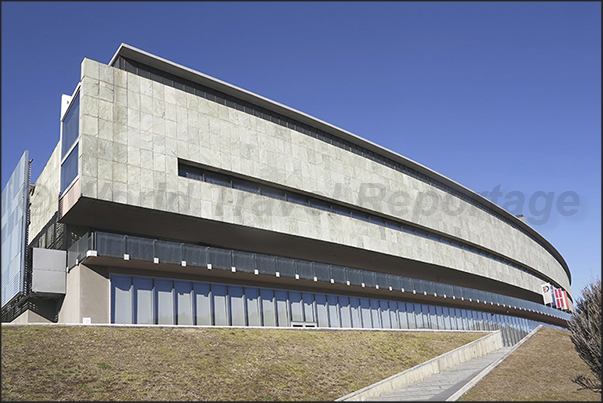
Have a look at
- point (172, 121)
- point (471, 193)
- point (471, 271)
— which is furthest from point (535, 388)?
point (471, 193)

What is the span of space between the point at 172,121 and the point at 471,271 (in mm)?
35487

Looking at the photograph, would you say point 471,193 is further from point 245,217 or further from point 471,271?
point 245,217

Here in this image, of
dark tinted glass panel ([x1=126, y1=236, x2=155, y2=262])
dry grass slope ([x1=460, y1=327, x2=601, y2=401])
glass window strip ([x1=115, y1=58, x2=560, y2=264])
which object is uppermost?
glass window strip ([x1=115, y1=58, x2=560, y2=264])

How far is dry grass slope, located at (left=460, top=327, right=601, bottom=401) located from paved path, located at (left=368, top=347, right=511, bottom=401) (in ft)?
2.69

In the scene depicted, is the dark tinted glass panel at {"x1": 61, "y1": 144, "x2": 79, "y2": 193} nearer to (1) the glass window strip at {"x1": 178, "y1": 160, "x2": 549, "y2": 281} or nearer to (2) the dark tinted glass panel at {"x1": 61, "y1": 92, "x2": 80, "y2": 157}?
(2) the dark tinted glass panel at {"x1": 61, "y1": 92, "x2": 80, "y2": 157}

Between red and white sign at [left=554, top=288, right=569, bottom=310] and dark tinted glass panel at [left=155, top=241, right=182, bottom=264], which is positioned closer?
dark tinted glass panel at [left=155, top=241, right=182, bottom=264]

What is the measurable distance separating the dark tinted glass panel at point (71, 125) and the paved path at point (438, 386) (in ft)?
65.3

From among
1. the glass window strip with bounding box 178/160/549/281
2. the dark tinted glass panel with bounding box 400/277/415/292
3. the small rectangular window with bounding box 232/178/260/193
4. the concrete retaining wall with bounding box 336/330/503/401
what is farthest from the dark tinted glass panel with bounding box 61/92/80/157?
the dark tinted glass panel with bounding box 400/277/415/292

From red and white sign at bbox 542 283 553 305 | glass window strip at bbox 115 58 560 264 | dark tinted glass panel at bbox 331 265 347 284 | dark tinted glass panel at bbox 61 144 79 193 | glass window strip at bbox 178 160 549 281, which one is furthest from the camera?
red and white sign at bbox 542 283 553 305

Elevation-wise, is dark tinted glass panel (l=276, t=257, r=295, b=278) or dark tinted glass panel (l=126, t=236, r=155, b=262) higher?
dark tinted glass panel (l=126, t=236, r=155, b=262)

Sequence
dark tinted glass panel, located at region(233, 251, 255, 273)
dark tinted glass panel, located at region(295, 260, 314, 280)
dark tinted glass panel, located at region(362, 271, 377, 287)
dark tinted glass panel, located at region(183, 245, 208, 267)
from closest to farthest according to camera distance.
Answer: dark tinted glass panel, located at region(183, 245, 208, 267), dark tinted glass panel, located at region(233, 251, 255, 273), dark tinted glass panel, located at region(295, 260, 314, 280), dark tinted glass panel, located at region(362, 271, 377, 287)

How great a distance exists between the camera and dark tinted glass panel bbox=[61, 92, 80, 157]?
94.5 feet

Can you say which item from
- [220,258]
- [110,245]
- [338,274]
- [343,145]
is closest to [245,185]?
[220,258]

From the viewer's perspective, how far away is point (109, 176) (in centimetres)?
2798
